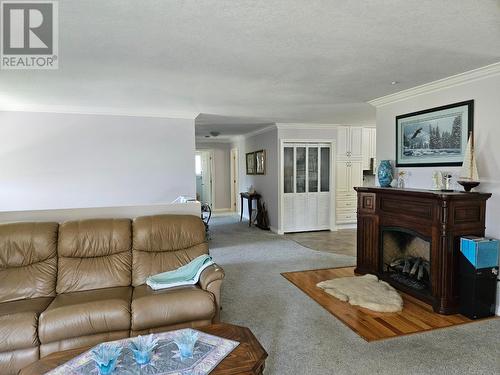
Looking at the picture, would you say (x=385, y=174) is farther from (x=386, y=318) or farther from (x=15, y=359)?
(x=15, y=359)

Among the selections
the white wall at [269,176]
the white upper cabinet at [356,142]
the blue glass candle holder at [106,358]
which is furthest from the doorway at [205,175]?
the blue glass candle holder at [106,358]

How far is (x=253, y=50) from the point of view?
102 inches

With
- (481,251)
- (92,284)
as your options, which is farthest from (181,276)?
(481,251)

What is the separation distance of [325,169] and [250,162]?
216cm

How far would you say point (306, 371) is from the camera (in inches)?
84.4

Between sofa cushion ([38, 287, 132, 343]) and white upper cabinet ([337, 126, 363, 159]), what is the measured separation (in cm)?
579

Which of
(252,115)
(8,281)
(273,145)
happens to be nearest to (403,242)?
(252,115)

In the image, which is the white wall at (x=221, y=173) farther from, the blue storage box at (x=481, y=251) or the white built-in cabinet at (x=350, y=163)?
the blue storage box at (x=481, y=251)

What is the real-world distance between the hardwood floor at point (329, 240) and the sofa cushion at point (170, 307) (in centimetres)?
337

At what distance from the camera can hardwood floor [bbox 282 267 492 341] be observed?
105 inches

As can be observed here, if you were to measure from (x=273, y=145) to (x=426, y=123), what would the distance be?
3.53 meters

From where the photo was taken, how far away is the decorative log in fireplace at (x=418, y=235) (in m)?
3.01

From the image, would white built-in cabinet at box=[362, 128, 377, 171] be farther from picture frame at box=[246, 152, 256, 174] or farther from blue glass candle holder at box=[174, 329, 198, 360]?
blue glass candle holder at box=[174, 329, 198, 360]

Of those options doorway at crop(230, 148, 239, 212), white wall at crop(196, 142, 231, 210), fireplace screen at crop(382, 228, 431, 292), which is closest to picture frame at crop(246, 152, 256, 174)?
doorway at crop(230, 148, 239, 212)
